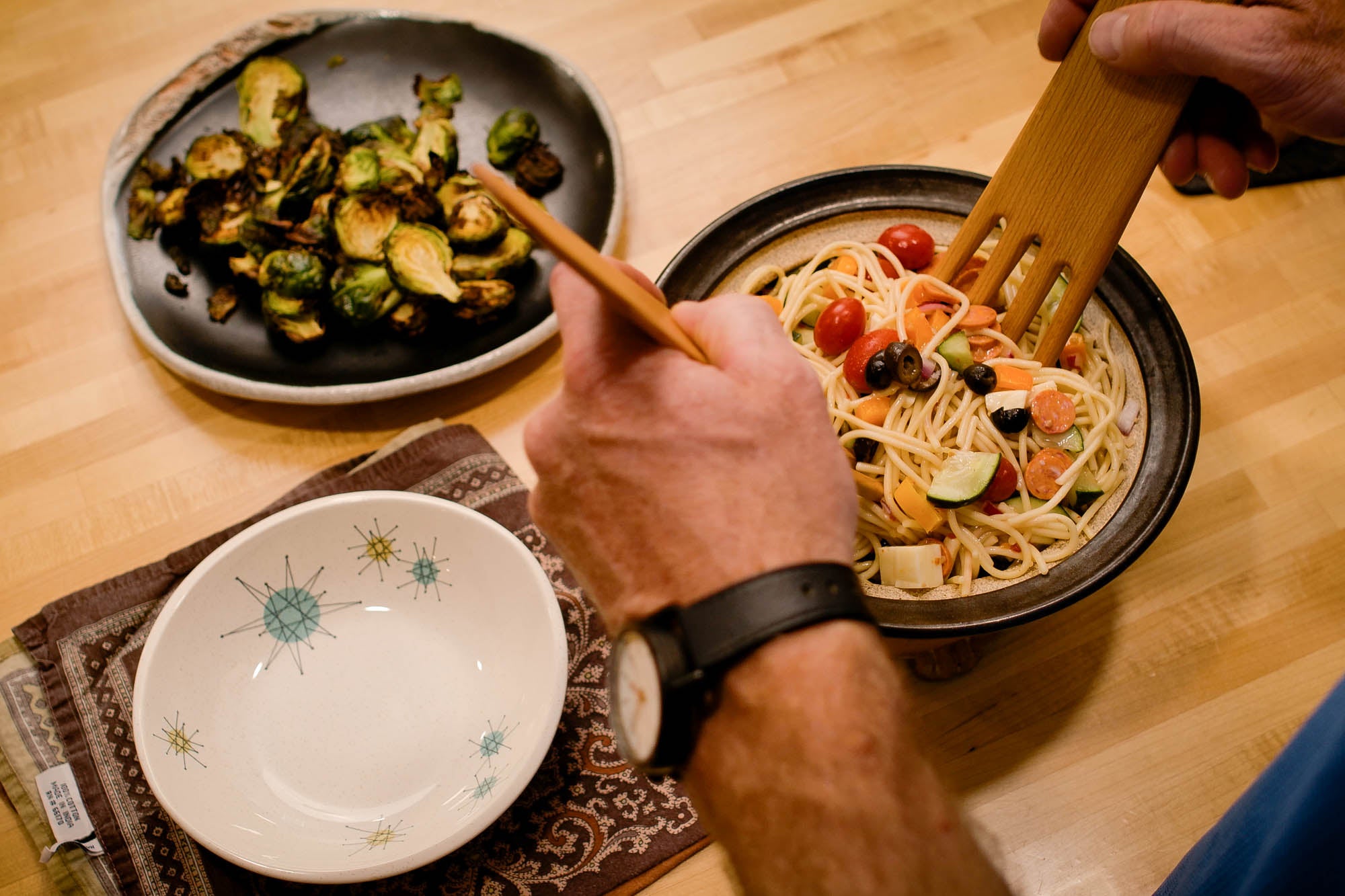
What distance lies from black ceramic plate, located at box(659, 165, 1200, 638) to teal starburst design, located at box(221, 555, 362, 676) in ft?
2.63

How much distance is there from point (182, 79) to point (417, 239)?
794 millimetres

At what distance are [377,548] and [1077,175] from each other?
4.16 ft

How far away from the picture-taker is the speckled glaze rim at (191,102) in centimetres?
162

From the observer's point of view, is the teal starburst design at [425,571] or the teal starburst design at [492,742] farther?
the teal starburst design at [425,571]

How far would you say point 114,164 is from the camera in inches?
73.0

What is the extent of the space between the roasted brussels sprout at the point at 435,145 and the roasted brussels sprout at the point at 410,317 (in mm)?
363

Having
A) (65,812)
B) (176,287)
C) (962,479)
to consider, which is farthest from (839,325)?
(65,812)

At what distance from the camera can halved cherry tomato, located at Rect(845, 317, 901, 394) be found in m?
1.40

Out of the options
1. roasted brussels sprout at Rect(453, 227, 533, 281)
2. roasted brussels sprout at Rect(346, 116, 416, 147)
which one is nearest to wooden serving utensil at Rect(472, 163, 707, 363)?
roasted brussels sprout at Rect(453, 227, 533, 281)

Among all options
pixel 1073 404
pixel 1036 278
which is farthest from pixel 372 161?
pixel 1073 404

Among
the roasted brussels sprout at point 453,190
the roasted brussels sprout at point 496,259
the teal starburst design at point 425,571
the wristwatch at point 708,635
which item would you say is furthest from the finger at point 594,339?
the roasted brussels sprout at point 453,190

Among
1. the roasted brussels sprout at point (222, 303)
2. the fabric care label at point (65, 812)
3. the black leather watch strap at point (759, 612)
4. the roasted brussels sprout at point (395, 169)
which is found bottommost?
the fabric care label at point (65, 812)

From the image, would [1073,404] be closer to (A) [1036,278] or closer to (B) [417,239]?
(A) [1036,278]

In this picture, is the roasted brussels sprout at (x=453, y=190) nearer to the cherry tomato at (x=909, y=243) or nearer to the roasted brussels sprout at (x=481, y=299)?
the roasted brussels sprout at (x=481, y=299)
